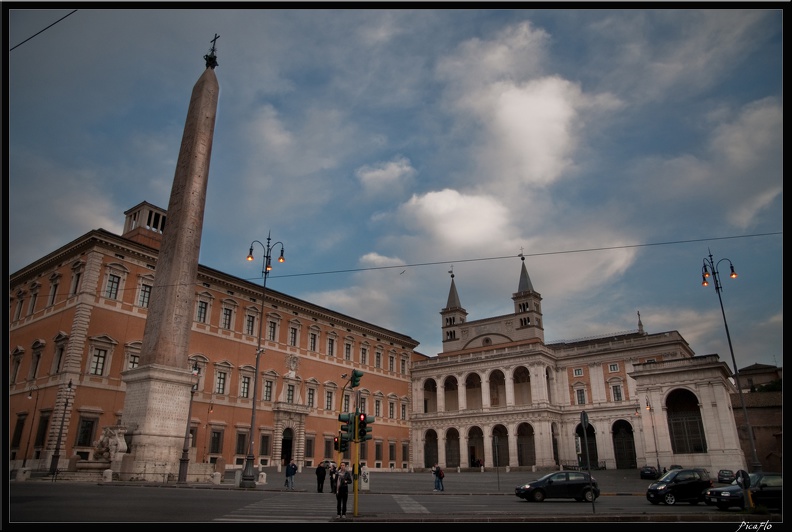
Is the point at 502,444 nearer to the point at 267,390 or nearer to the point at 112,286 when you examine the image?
the point at 267,390

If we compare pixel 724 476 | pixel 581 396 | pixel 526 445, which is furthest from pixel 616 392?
pixel 724 476

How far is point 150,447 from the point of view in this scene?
Answer: 69.3 feet

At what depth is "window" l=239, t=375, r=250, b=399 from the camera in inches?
1555

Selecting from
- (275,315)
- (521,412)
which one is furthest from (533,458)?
(275,315)

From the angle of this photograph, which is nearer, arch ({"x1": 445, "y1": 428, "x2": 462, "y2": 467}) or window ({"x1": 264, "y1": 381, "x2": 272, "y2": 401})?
window ({"x1": 264, "y1": 381, "x2": 272, "y2": 401})

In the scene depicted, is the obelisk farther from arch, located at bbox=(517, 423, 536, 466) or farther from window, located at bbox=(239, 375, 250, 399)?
arch, located at bbox=(517, 423, 536, 466)

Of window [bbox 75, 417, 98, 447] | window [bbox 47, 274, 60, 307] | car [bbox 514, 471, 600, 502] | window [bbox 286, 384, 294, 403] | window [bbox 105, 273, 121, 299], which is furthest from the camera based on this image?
window [bbox 286, 384, 294, 403]

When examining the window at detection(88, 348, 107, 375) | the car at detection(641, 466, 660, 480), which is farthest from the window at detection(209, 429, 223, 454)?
the car at detection(641, 466, 660, 480)

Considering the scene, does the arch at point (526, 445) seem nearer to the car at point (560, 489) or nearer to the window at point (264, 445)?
the window at point (264, 445)

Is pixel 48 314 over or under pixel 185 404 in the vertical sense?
over

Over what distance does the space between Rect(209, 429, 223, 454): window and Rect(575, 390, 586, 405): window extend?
114 ft

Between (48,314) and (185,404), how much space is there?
54.8 ft
